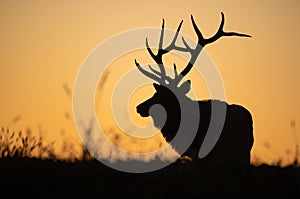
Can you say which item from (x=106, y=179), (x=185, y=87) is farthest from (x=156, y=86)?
(x=106, y=179)

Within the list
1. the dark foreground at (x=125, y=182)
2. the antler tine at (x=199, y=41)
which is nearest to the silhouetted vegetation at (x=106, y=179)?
the dark foreground at (x=125, y=182)

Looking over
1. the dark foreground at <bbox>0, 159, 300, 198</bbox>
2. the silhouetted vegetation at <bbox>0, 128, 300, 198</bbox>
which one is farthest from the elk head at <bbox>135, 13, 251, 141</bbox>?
the dark foreground at <bbox>0, 159, 300, 198</bbox>

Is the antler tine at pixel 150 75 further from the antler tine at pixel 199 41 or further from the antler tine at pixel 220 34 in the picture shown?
the antler tine at pixel 220 34

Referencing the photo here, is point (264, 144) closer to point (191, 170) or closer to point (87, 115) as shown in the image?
point (191, 170)

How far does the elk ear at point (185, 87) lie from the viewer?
508 inches

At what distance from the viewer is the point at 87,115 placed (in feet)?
32.1

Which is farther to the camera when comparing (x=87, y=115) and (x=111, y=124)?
(x=111, y=124)

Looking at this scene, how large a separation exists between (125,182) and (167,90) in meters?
4.75

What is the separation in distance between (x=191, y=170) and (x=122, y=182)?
1.38m

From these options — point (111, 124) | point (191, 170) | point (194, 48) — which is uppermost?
point (194, 48)

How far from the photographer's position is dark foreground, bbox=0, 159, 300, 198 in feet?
25.7

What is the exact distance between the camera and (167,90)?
12938 millimetres

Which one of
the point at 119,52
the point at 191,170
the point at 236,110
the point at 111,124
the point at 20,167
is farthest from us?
the point at 119,52

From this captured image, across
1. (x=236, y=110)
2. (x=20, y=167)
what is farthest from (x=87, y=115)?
(x=236, y=110)
